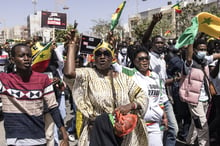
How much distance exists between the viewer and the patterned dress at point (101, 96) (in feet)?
10.4

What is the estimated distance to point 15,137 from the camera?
9.73 ft

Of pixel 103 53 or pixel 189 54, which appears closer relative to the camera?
pixel 103 53

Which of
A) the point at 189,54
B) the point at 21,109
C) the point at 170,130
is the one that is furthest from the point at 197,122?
the point at 21,109

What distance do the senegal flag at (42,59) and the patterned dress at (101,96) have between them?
5.81 feet

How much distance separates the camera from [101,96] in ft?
10.3

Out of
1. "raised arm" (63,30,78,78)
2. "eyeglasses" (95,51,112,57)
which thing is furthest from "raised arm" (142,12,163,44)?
"raised arm" (63,30,78,78)

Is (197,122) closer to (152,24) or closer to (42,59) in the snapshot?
(152,24)

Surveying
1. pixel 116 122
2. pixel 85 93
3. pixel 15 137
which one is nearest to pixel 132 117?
pixel 116 122

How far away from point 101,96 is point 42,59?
206 cm

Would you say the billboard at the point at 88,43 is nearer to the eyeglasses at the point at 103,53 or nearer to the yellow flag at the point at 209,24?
the yellow flag at the point at 209,24

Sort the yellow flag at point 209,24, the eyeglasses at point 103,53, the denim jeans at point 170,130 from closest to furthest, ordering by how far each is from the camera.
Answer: the eyeglasses at point 103,53, the denim jeans at point 170,130, the yellow flag at point 209,24

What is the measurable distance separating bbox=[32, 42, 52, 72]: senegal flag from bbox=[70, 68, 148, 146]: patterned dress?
1772 millimetres

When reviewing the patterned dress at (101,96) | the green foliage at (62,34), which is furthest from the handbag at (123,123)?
the green foliage at (62,34)

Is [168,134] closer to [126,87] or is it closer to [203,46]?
[203,46]
